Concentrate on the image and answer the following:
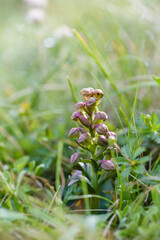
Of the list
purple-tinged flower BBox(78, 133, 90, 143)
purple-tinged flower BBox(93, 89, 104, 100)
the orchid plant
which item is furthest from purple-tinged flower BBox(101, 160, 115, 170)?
purple-tinged flower BBox(93, 89, 104, 100)

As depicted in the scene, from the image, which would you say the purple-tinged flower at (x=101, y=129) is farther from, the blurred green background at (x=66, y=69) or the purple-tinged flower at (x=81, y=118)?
the blurred green background at (x=66, y=69)

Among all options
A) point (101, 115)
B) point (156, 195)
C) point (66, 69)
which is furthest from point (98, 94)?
point (66, 69)

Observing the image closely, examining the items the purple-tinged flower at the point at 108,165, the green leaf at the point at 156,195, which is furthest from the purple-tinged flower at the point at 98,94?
the green leaf at the point at 156,195

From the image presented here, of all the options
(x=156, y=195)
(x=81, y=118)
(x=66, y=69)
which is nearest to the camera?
(x=156, y=195)

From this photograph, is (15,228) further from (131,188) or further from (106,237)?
(131,188)

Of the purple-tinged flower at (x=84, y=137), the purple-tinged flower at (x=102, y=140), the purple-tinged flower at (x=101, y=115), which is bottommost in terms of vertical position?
the purple-tinged flower at (x=102, y=140)

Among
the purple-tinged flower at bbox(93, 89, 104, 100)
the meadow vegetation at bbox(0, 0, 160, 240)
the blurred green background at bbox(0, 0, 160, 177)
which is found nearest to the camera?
the meadow vegetation at bbox(0, 0, 160, 240)

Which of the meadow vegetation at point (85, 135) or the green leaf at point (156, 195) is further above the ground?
the meadow vegetation at point (85, 135)

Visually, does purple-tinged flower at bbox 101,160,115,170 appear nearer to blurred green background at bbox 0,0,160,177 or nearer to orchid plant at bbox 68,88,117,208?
orchid plant at bbox 68,88,117,208

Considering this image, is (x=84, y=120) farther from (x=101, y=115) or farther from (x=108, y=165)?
(x=108, y=165)

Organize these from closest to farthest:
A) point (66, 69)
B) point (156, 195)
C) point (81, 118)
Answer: point (156, 195)
point (81, 118)
point (66, 69)
